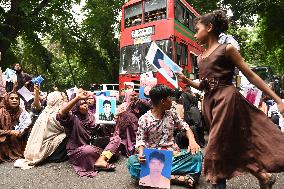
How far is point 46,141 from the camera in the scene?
5027 mm

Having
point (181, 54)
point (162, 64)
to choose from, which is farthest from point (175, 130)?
point (181, 54)

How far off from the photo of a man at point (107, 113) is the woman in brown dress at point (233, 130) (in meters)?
3.07

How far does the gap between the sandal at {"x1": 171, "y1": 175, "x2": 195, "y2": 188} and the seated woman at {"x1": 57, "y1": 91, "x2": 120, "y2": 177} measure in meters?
1.05

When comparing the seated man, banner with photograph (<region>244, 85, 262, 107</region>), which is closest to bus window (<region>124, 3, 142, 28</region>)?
banner with photograph (<region>244, 85, 262, 107</region>)

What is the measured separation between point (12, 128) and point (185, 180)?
3.07 metres

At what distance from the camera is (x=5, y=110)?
535 centimetres

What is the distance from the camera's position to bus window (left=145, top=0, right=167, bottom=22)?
999 cm

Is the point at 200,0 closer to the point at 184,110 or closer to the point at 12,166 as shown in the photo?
the point at 184,110

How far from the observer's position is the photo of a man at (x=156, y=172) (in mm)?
3483

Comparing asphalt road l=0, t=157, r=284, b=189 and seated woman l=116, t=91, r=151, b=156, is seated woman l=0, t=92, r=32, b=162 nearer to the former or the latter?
asphalt road l=0, t=157, r=284, b=189

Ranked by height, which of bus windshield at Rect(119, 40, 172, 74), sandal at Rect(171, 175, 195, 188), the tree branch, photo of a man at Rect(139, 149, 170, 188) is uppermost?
the tree branch

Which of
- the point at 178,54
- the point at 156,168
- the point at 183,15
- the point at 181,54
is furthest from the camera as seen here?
the point at 183,15

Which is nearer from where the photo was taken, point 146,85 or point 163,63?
point 163,63

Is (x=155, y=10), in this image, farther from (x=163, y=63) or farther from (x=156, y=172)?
(x=156, y=172)
